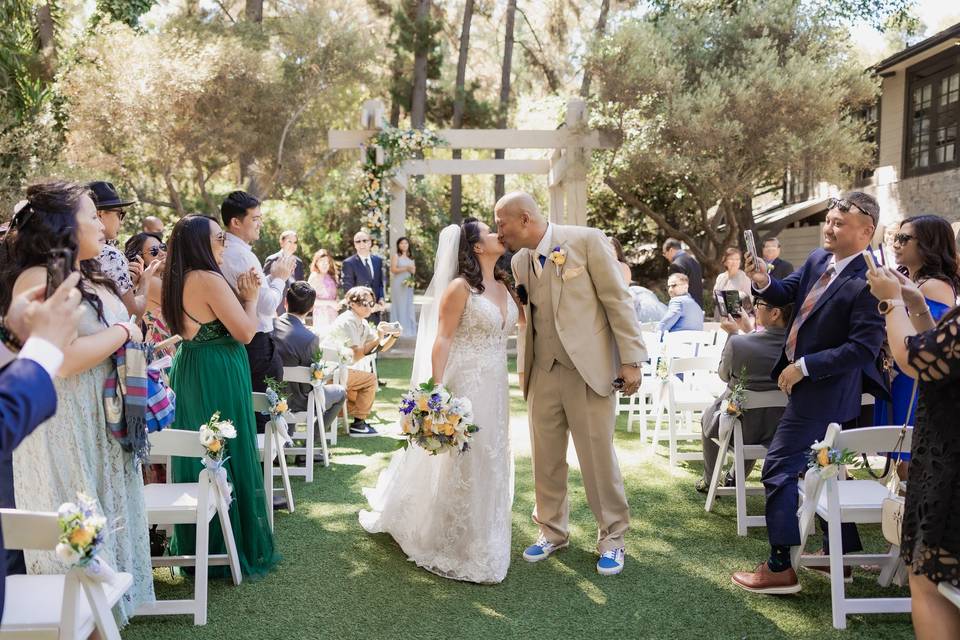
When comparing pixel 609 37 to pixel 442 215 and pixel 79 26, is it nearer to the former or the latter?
pixel 442 215

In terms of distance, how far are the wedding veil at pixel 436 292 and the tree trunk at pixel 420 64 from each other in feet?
58.3

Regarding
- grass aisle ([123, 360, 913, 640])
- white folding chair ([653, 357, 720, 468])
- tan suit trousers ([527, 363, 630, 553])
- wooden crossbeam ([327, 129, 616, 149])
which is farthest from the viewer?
wooden crossbeam ([327, 129, 616, 149])

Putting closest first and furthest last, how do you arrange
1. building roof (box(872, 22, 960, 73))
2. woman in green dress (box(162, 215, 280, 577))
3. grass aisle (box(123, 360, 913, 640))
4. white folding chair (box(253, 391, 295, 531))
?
grass aisle (box(123, 360, 913, 640)) → woman in green dress (box(162, 215, 280, 577)) → white folding chair (box(253, 391, 295, 531)) → building roof (box(872, 22, 960, 73))

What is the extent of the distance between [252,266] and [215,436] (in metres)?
1.23

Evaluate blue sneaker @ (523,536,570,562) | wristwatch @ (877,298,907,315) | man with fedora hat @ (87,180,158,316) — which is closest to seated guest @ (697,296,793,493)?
blue sneaker @ (523,536,570,562)

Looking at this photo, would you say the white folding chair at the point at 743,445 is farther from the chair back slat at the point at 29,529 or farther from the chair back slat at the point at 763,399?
the chair back slat at the point at 29,529

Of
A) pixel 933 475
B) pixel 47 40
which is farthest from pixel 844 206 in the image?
pixel 47 40

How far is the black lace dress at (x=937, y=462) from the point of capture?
2363 mm

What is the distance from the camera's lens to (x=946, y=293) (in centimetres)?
425

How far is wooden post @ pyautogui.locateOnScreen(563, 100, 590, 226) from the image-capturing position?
13.1 meters

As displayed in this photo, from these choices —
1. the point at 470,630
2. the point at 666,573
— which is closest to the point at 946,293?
the point at 666,573

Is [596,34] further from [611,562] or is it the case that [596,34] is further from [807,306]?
[611,562]

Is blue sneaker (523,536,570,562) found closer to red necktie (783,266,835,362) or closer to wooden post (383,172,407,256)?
red necktie (783,266,835,362)

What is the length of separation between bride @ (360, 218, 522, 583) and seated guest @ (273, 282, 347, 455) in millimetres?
2245
